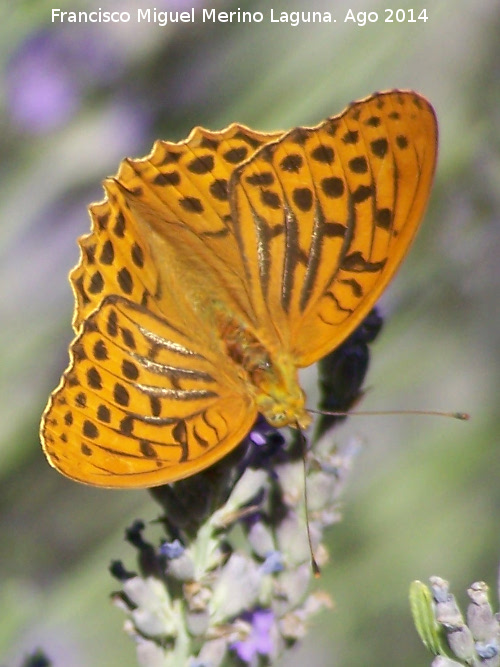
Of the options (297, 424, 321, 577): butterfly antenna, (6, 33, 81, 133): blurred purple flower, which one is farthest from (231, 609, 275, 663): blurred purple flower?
(6, 33, 81, 133): blurred purple flower

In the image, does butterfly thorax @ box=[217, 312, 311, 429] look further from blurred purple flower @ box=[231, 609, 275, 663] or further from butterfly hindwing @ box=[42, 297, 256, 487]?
blurred purple flower @ box=[231, 609, 275, 663]

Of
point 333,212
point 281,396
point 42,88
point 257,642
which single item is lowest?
point 257,642

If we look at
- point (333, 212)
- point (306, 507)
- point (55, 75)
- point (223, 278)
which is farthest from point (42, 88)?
point (306, 507)

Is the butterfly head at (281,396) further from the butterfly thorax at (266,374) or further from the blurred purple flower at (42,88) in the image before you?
the blurred purple flower at (42,88)

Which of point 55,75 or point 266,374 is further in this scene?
point 55,75

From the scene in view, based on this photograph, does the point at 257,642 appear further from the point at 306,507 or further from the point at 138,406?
the point at 138,406

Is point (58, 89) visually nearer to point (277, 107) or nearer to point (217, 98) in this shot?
point (217, 98)
